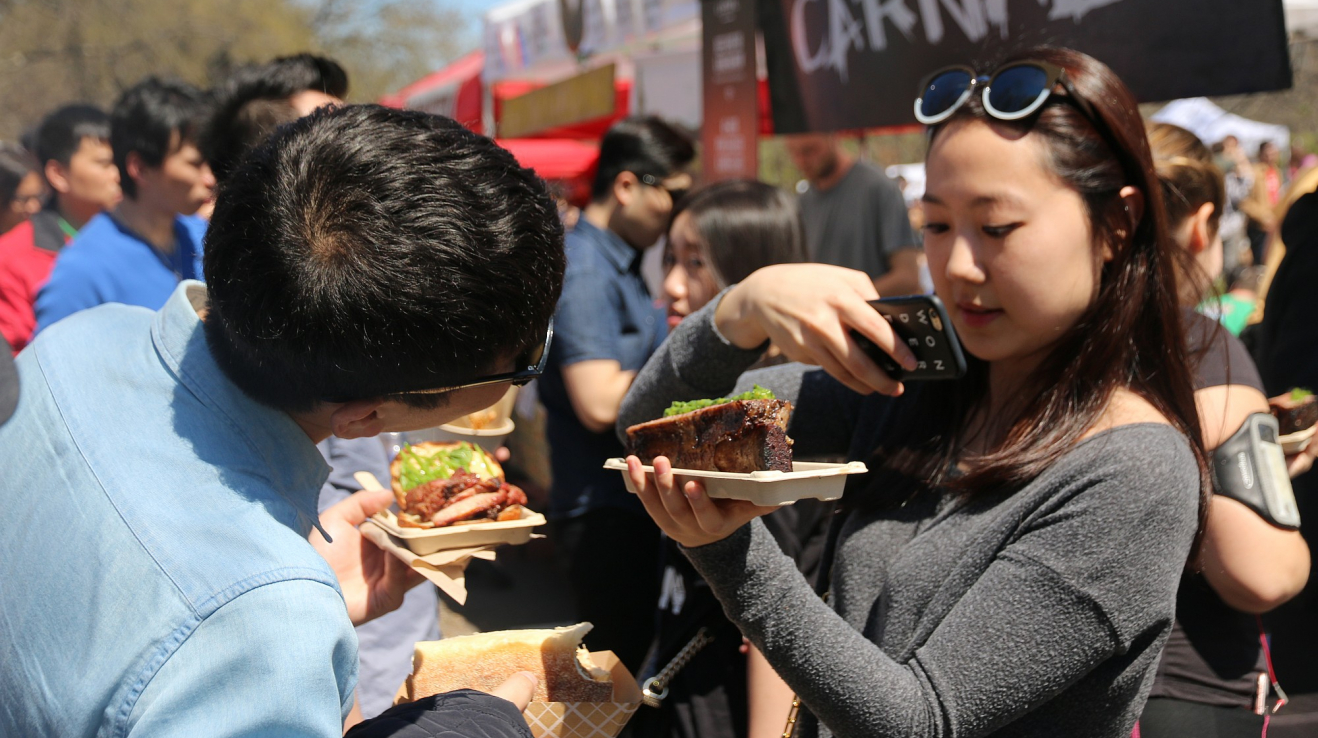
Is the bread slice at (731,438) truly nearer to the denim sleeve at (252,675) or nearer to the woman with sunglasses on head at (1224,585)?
the denim sleeve at (252,675)

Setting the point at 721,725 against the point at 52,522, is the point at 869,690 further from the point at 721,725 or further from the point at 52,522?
the point at 52,522

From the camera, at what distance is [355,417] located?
1.29 metres

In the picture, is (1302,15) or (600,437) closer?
(600,437)

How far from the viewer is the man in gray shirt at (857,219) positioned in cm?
566

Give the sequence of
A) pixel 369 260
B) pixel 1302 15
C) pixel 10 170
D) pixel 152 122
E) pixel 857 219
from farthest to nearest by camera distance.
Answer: pixel 10 170 → pixel 1302 15 → pixel 857 219 → pixel 152 122 → pixel 369 260

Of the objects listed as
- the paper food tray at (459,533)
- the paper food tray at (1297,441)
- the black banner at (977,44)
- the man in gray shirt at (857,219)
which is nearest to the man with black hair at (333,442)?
the paper food tray at (459,533)

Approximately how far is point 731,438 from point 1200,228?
2.10m

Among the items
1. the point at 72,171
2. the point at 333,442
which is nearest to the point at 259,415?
the point at 333,442

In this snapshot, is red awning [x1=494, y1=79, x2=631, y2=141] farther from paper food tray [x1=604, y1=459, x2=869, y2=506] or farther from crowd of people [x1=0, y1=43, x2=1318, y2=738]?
paper food tray [x1=604, y1=459, x2=869, y2=506]

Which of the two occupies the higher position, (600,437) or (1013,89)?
(1013,89)

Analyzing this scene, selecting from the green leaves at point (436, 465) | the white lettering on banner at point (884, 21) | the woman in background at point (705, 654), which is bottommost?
the woman in background at point (705, 654)

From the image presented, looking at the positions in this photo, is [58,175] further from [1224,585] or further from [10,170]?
[1224,585]

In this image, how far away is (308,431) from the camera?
1373 millimetres

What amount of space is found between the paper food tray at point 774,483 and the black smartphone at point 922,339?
1.04ft
